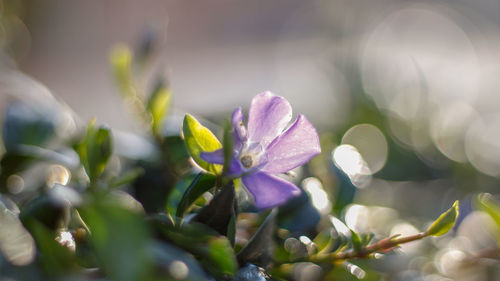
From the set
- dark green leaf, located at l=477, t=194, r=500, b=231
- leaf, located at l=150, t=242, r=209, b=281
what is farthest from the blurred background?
leaf, located at l=150, t=242, r=209, b=281

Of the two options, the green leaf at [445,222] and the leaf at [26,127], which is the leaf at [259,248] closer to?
the green leaf at [445,222]

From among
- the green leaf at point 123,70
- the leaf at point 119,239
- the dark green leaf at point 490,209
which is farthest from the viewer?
the green leaf at point 123,70

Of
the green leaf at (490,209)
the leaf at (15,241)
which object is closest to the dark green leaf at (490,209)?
the green leaf at (490,209)

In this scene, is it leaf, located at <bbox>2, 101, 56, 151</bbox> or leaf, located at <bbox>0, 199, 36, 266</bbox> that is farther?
leaf, located at <bbox>2, 101, 56, 151</bbox>

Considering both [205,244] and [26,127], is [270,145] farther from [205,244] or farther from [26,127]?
[26,127]

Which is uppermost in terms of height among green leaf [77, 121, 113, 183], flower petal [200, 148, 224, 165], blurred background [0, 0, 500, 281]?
flower petal [200, 148, 224, 165]

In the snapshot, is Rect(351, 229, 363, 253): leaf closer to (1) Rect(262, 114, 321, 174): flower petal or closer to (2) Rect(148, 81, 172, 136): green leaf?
(1) Rect(262, 114, 321, 174): flower petal
